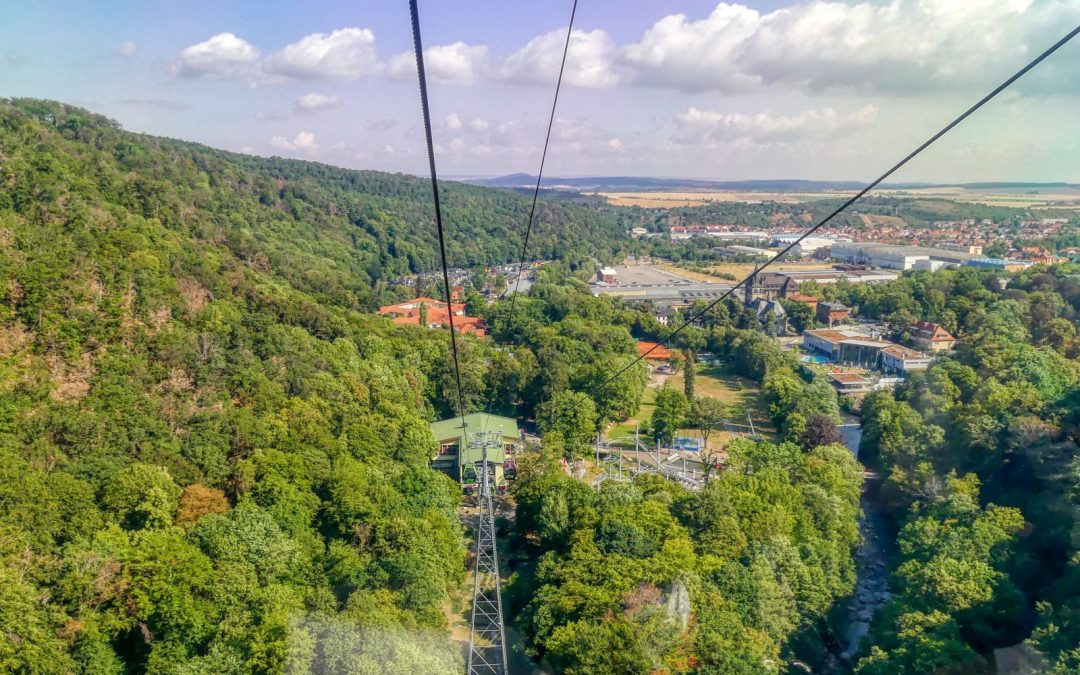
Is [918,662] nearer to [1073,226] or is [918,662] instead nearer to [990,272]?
[990,272]

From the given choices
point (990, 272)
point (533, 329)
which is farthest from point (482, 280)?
point (990, 272)

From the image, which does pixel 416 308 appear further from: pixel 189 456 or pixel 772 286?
pixel 189 456

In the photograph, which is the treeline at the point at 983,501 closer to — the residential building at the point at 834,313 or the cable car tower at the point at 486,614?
the cable car tower at the point at 486,614

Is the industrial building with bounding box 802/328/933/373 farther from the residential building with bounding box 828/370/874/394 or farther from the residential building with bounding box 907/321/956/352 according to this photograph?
the residential building with bounding box 828/370/874/394

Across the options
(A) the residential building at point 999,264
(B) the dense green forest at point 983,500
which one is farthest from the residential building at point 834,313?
(B) the dense green forest at point 983,500

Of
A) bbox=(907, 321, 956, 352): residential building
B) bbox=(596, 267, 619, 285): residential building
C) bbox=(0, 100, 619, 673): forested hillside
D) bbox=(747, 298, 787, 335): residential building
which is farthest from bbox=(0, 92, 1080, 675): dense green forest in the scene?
bbox=(596, 267, 619, 285): residential building

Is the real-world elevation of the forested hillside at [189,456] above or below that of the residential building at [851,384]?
above

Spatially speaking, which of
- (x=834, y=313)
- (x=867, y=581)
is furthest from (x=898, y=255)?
(x=867, y=581)
